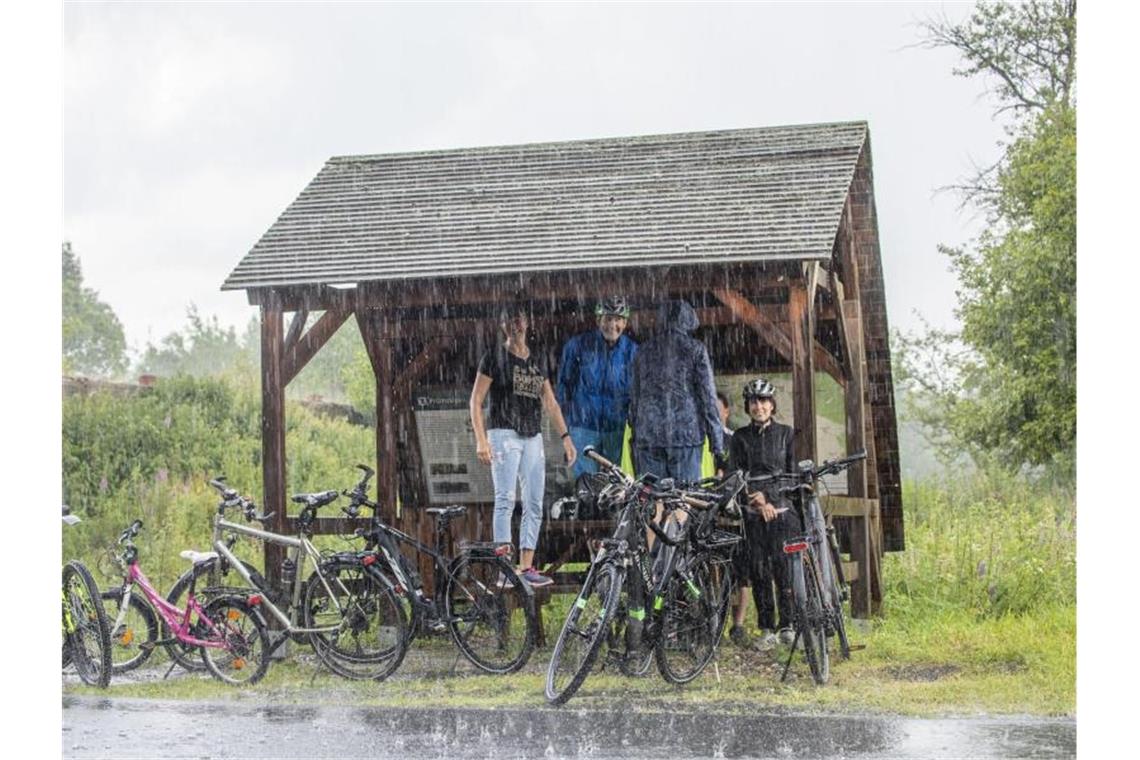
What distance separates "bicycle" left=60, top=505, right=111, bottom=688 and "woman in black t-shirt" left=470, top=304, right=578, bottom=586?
8.79ft

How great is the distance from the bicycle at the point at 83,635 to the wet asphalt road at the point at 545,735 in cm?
91

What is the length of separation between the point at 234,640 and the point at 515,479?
2.14 meters

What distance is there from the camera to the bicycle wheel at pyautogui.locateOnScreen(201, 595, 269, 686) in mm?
10984

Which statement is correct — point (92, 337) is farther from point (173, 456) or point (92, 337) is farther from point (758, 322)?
point (758, 322)

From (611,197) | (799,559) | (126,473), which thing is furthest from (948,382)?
(799,559)

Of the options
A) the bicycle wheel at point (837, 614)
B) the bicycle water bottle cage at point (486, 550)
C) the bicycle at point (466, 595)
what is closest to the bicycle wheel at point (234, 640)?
the bicycle at point (466, 595)

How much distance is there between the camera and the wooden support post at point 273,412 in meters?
12.1

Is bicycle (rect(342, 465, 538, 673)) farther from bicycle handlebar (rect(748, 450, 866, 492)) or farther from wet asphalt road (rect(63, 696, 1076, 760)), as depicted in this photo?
bicycle handlebar (rect(748, 450, 866, 492))

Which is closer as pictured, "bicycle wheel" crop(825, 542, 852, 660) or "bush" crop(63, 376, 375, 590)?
"bicycle wheel" crop(825, 542, 852, 660)

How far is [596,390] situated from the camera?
11.9m

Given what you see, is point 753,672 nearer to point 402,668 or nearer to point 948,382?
point 402,668

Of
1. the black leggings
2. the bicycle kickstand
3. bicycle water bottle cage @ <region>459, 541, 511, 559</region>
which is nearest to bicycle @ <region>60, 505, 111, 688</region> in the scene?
bicycle water bottle cage @ <region>459, 541, 511, 559</region>

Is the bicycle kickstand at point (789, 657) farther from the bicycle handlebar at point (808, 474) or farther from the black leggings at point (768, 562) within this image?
the bicycle handlebar at point (808, 474)
